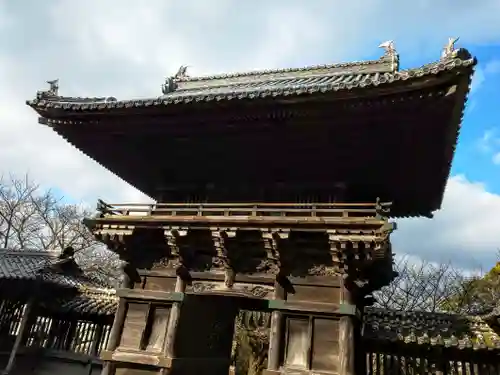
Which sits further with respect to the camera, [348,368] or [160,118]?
[160,118]

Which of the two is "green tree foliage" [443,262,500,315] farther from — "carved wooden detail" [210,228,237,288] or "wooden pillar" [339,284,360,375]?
"carved wooden detail" [210,228,237,288]

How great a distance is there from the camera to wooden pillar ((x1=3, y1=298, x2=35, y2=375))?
13359 mm

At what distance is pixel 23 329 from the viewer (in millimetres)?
13766

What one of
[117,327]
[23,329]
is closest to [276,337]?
[117,327]

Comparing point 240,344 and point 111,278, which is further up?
point 111,278

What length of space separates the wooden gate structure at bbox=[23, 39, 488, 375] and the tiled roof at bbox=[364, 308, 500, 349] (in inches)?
32.1

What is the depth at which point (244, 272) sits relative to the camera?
8.95 m

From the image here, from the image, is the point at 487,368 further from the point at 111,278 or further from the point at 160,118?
the point at 111,278

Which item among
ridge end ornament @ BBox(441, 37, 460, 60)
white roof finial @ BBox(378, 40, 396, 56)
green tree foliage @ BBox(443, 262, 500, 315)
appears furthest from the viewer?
green tree foliage @ BBox(443, 262, 500, 315)

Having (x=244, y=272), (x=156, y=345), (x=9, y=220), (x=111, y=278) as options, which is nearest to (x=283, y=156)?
(x=244, y=272)

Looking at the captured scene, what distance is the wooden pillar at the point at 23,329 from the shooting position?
13.4m

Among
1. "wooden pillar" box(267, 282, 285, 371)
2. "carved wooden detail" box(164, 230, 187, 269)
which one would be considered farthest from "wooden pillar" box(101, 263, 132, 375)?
"wooden pillar" box(267, 282, 285, 371)

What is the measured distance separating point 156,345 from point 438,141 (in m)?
7.84

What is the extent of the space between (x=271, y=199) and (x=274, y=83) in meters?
5.85
